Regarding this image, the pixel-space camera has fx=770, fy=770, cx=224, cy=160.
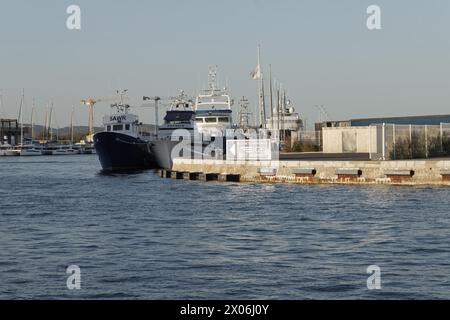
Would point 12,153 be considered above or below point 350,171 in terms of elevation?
above

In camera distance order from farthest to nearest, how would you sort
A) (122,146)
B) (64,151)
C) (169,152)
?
1. (64,151)
2. (122,146)
3. (169,152)

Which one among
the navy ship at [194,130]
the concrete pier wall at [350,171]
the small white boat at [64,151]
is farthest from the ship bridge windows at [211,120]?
the small white boat at [64,151]

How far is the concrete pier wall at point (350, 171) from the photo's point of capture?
40750 mm

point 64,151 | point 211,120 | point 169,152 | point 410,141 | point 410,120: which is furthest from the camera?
point 64,151

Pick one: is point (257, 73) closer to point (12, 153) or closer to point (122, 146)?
point (122, 146)

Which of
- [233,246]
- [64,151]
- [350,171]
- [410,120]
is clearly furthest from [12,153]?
[233,246]

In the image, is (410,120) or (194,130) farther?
(410,120)

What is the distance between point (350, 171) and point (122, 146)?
34722 mm

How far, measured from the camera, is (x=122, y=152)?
73.9 m

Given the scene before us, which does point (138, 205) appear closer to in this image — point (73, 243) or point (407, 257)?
point (73, 243)

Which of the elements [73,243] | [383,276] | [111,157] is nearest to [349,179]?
[73,243]

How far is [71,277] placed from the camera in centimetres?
1667

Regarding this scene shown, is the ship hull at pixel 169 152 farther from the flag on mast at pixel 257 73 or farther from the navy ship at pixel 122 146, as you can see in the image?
the flag on mast at pixel 257 73

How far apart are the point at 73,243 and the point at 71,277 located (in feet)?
18.9
